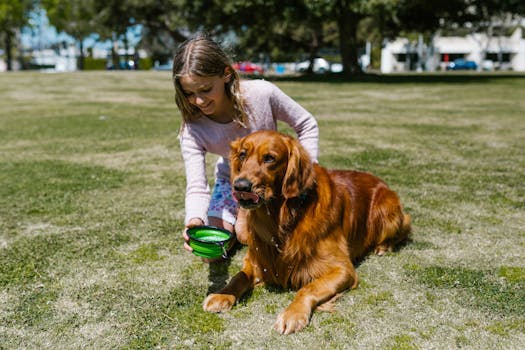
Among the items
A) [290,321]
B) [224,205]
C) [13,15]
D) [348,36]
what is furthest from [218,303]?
[13,15]

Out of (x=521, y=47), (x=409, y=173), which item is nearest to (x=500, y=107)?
(x=409, y=173)

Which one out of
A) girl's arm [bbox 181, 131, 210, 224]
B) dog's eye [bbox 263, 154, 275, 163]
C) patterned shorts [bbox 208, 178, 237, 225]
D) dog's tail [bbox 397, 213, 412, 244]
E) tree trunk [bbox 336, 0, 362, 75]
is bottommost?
dog's tail [bbox 397, 213, 412, 244]

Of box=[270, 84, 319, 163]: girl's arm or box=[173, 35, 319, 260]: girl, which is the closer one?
box=[173, 35, 319, 260]: girl

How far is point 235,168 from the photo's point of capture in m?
3.34

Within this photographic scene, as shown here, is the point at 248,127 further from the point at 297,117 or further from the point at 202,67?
the point at 202,67

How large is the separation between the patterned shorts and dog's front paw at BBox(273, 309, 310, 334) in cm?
155

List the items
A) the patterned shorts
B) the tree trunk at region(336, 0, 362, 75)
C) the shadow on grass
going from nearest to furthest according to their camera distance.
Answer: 1. the shadow on grass
2. the patterned shorts
3. the tree trunk at region(336, 0, 362, 75)

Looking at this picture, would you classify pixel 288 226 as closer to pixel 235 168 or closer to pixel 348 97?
pixel 235 168

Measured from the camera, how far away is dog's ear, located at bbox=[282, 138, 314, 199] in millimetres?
3199

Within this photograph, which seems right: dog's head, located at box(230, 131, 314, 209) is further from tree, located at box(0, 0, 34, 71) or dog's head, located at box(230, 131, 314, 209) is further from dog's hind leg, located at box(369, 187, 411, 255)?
tree, located at box(0, 0, 34, 71)

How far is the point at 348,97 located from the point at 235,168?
1734 cm

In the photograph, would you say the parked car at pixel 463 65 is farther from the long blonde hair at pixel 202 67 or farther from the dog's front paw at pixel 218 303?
the dog's front paw at pixel 218 303

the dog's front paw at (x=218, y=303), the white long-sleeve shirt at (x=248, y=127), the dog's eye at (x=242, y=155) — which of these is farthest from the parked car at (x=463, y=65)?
the dog's front paw at (x=218, y=303)

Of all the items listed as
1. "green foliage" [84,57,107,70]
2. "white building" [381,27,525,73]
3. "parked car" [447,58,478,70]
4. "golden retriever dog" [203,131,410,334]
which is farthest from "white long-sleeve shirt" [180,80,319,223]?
"green foliage" [84,57,107,70]
